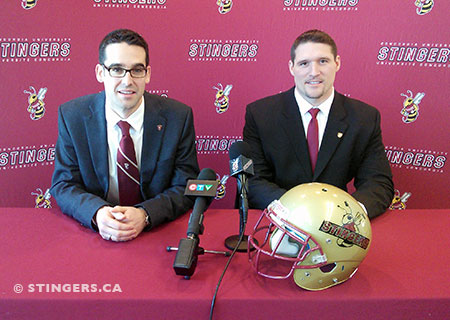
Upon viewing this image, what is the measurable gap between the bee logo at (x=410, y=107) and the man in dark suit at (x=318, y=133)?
770 millimetres

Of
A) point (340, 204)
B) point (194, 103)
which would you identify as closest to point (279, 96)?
point (194, 103)

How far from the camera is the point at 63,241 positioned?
167 centimetres

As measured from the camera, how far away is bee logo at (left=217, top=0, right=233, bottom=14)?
309cm

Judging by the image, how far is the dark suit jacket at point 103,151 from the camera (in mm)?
2139

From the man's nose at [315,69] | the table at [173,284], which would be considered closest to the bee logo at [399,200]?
the man's nose at [315,69]

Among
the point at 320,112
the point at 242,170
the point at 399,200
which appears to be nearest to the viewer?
the point at 242,170

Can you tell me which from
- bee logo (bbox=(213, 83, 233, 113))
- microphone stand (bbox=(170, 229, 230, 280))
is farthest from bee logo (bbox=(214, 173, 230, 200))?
microphone stand (bbox=(170, 229, 230, 280))

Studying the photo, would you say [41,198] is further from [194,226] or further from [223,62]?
[194,226]

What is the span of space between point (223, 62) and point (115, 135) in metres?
1.31

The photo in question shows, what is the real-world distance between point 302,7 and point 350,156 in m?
1.25

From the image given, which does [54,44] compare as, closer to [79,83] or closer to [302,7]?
[79,83]

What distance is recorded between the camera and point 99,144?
213cm

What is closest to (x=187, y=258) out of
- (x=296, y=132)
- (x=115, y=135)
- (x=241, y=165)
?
(x=241, y=165)

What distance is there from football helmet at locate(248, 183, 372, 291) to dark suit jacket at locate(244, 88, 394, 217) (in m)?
0.92
